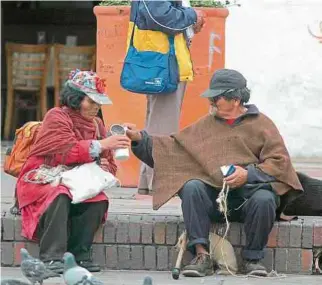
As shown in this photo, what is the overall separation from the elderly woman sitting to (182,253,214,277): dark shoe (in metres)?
0.56

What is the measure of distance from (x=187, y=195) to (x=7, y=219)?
1.11 m

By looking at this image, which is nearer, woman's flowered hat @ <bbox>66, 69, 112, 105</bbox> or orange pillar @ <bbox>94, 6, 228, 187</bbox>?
woman's flowered hat @ <bbox>66, 69, 112, 105</bbox>

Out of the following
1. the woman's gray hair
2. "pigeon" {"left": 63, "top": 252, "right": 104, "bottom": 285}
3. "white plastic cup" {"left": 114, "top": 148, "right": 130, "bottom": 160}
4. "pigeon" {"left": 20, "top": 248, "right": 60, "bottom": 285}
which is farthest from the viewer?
the woman's gray hair

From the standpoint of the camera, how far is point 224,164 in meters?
6.12

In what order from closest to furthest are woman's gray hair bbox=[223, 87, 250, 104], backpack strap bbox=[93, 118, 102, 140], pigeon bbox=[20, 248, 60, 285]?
pigeon bbox=[20, 248, 60, 285]
woman's gray hair bbox=[223, 87, 250, 104]
backpack strap bbox=[93, 118, 102, 140]

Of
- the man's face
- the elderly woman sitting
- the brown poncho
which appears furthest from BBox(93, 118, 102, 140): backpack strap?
the man's face

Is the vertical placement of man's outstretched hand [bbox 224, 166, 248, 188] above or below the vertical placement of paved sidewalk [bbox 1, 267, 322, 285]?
above

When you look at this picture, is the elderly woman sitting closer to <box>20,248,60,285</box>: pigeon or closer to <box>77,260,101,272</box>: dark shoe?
<box>77,260,101,272</box>: dark shoe

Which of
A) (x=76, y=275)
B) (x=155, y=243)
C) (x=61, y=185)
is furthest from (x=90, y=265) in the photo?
(x=76, y=275)

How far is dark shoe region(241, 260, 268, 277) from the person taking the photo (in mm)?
6070

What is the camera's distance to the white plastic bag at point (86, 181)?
602cm

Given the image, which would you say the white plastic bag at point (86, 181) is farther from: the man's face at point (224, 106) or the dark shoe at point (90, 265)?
the man's face at point (224, 106)

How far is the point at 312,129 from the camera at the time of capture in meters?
9.53

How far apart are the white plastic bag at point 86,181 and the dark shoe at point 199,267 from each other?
24.8 inches
